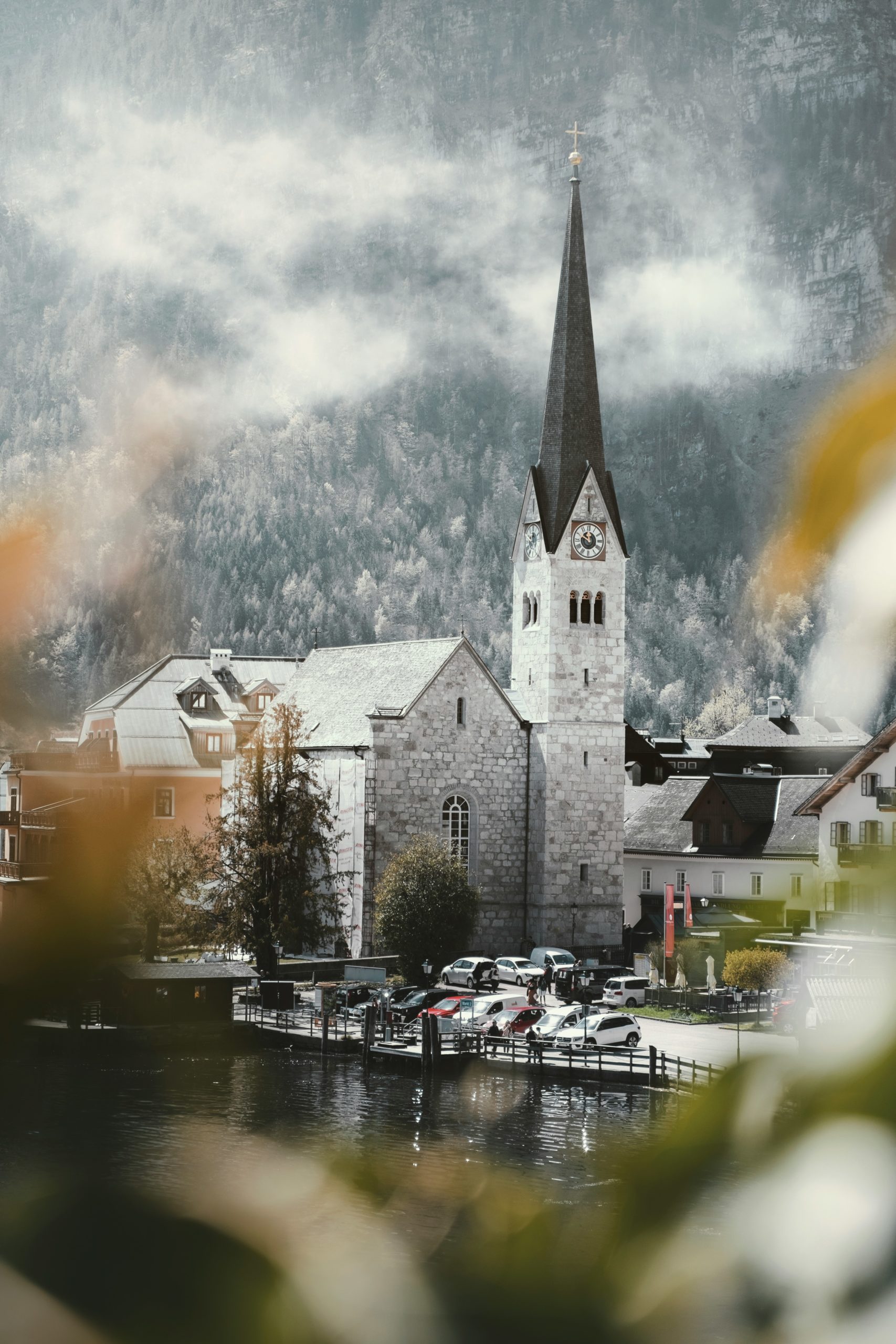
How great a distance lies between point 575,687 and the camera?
67.9m

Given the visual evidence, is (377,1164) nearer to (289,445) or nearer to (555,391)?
(289,445)

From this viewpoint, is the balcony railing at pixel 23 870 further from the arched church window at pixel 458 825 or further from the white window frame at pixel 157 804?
the arched church window at pixel 458 825

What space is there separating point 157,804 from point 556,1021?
161 feet

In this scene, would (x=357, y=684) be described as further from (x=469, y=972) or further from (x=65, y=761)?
(x=65, y=761)

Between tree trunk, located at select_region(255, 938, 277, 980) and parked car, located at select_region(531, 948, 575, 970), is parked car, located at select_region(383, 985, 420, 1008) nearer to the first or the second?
tree trunk, located at select_region(255, 938, 277, 980)

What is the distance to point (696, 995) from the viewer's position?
52.8 meters

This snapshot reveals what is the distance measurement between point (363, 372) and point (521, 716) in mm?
63983

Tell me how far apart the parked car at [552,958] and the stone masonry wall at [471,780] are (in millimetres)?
2841

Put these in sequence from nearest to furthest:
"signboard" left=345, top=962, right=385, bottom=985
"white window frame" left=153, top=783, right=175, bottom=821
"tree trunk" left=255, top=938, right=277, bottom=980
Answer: "white window frame" left=153, top=783, right=175, bottom=821 < "tree trunk" left=255, top=938, right=277, bottom=980 < "signboard" left=345, top=962, right=385, bottom=985

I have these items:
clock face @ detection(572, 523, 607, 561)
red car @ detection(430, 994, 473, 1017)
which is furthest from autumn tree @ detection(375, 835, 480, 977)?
clock face @ detection(572, 523, 607, 561)

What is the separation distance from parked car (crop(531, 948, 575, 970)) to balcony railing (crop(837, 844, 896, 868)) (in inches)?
2382

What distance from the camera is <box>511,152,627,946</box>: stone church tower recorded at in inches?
2645

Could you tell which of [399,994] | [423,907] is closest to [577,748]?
[423,907]

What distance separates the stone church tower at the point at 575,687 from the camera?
67.2 metres
